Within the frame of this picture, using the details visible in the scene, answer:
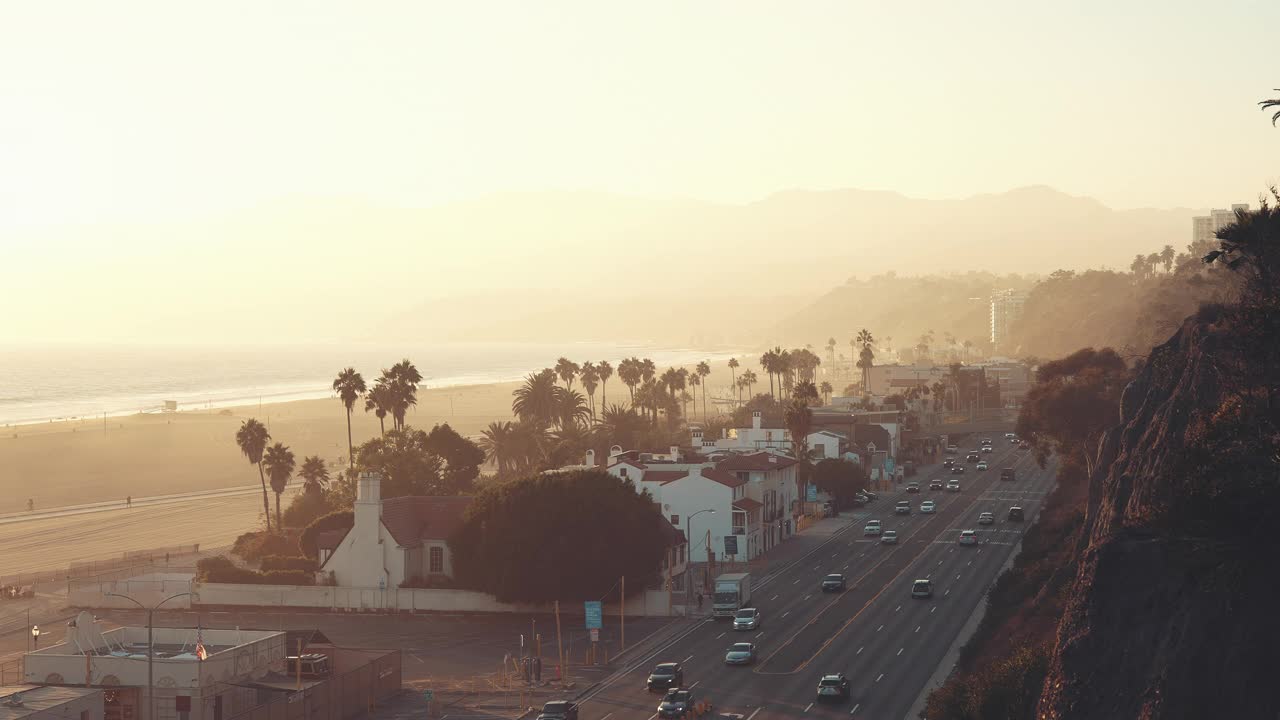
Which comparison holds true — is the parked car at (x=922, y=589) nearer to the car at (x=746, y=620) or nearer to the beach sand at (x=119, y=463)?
the car at (x=746, y=620)

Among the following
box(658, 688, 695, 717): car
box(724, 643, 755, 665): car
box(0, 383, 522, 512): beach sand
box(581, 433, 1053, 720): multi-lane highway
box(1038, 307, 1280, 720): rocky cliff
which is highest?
box(1038, 307, 1280, 720): rocky cliff

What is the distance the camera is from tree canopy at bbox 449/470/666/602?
2913 inches

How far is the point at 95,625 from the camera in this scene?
5062cm

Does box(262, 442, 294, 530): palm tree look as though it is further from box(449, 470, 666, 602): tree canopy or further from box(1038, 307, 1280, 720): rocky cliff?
box(1038, 307, 1280, 720): rocky cliff

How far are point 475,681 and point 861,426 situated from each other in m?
111

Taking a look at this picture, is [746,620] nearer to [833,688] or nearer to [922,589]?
[922,589]

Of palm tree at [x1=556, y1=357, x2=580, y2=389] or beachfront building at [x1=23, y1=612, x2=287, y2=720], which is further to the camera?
palm tree at [x1=556, y1=357, x2=580, y2=389]

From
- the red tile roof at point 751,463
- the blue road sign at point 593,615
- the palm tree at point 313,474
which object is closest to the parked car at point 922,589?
the blue road sign at point 593,615

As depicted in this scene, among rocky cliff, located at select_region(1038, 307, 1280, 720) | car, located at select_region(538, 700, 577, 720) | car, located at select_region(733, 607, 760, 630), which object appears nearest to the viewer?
rocky cliff, located at select_region(1038, 307, 1280, 720)

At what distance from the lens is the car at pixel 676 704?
49625 mm

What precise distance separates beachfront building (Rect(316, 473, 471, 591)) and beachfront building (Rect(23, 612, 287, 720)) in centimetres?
2635

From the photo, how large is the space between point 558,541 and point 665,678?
19.7 m

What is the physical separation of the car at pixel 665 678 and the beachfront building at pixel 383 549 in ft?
83.9

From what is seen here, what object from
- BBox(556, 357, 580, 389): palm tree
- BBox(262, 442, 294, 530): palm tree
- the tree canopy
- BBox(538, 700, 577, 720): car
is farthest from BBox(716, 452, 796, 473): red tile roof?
BBox(556, 357, 580, 389): palm tree
